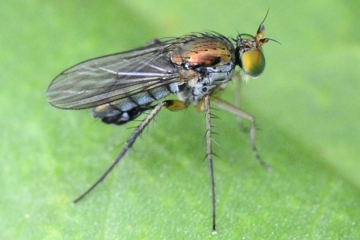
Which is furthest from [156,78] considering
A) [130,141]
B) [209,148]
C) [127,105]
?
[209,148]

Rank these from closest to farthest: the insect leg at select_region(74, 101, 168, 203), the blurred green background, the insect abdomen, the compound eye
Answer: the blurred green background → the insect leg at select_region(74, 101, 168, 203) → the compound eye → the insect abdomen

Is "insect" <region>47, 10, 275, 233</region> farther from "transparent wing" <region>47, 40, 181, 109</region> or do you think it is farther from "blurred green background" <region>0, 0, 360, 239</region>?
"blurred green background" <region>0, 0, 360, 239</region>

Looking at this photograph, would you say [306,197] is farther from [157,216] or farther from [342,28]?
[342,28]

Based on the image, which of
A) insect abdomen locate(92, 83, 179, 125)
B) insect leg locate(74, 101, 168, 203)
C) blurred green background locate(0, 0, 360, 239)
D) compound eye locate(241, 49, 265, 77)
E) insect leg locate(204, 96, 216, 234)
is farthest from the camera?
insect abdomen locate(92, 83, 179, 125)

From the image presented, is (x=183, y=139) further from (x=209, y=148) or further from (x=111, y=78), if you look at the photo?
(x=111, y=78)

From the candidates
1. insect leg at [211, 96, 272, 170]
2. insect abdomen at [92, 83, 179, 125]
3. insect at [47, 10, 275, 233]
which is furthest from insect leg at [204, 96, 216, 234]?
insect abdomen at [92, 83, 179, 125]

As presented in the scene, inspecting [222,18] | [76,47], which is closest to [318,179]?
[222,18]
